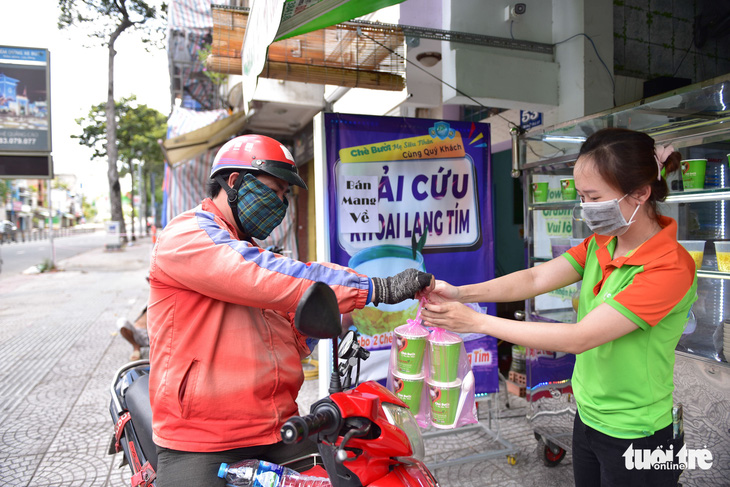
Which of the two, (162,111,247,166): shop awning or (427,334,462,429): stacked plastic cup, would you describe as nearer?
(427,334,462,429): stacked plastic cup

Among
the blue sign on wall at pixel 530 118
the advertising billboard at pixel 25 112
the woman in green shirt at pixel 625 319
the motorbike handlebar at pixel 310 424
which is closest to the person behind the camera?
the motorbike handlebar at pixel 310 424

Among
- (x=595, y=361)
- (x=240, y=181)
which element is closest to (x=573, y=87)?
(x=595, y=361)

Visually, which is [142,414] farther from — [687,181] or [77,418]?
[687,181]

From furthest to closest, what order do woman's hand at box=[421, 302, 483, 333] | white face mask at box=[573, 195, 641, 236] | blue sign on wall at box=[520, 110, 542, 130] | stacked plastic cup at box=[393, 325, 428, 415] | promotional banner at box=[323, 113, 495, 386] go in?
blue sign on wall at box=[520, 110, 542, 130]
promotional banner at box=[323, 113, 495, 386]
stacked plastic cup at box=[393, 325, 428, 415]
woman's hand at box=[421, 302, 483, 333]
white face mask at box=[573, 195, 641, 236]

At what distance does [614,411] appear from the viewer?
165 cm

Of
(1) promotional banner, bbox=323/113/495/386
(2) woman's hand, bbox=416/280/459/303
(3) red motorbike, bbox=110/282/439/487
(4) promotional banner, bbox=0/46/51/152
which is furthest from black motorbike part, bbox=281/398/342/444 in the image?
(4) promotional banner, bbox=0/46/51/152

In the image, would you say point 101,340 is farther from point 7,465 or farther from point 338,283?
point 338,283

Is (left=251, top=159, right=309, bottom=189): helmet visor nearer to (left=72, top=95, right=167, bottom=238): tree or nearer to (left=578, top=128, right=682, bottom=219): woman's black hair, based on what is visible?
(left=578, top=128, right=682, bottom=219): woman's black hair

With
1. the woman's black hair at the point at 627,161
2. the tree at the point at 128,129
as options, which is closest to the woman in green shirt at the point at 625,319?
the woman's black hair at the point at 627,161

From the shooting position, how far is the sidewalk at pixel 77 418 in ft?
10.9

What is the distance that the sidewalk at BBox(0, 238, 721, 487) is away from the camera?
3.32 meters

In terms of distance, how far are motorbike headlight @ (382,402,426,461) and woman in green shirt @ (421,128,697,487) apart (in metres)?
0.44

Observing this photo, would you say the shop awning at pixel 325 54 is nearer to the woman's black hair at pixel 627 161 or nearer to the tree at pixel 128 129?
the woman's black hair at pixel 627 161

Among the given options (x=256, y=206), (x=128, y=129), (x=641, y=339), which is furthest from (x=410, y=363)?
(x=128, y=129)
